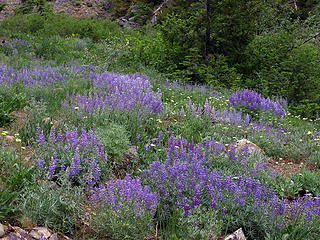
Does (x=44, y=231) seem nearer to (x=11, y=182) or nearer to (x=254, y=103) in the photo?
(x=11, y=182)

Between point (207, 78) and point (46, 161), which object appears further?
point (207, 78)

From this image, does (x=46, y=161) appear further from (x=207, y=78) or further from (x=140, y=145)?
(x=207, y=78)

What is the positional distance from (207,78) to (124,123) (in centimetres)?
513

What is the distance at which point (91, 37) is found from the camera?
15281 millimetres

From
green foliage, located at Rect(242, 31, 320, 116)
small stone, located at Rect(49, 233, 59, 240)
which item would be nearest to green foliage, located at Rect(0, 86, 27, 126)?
small stone, located at Rect(49, 233, 59, 240)

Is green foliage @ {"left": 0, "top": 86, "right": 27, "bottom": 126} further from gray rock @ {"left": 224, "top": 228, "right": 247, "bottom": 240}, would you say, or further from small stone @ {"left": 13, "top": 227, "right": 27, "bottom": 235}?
gray rock @ {"left": 224, "top": 228, "right": 247, "bottom": 240}

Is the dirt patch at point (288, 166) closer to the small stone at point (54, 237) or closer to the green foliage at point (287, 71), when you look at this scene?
the small stone at point (54, 237)

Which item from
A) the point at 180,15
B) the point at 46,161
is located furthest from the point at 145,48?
the point at 46,161

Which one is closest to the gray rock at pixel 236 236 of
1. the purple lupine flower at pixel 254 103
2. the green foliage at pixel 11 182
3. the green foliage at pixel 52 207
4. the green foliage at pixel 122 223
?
the green foliage at pixel 122 223

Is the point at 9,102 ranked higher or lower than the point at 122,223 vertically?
lower

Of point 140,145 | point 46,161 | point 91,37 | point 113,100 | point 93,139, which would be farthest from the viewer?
point 91,37

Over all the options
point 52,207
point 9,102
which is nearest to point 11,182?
point 52,207

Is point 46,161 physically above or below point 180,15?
below

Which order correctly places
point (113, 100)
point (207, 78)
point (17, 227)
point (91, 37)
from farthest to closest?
1. point (91, 37)
2. point (207, 78)
3. point (113, 100)
4. point (17, 227)
